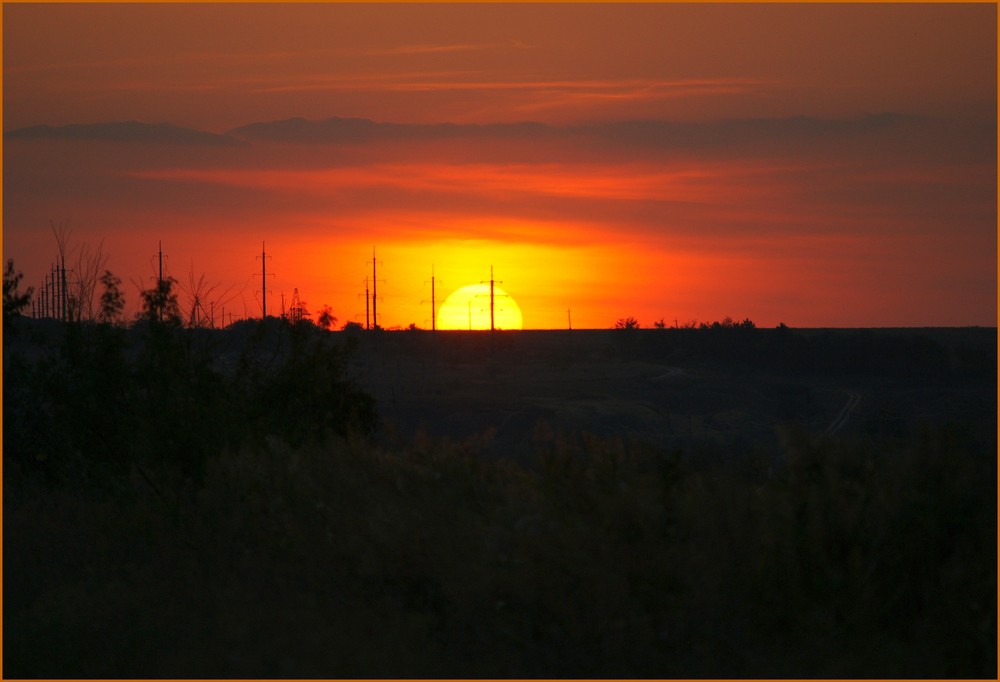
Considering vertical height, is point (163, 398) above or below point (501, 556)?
above

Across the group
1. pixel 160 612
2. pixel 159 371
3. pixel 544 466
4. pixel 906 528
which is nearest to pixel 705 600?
pixel 906 528

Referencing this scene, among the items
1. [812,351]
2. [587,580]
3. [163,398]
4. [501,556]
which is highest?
[812,351]

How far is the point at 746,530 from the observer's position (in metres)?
8.47

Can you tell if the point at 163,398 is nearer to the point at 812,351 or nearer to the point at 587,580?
the point at 587,580

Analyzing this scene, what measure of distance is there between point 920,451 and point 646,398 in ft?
160

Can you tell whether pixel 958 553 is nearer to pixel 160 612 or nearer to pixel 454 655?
pixel 454 655

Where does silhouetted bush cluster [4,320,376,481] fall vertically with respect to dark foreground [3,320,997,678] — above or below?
above

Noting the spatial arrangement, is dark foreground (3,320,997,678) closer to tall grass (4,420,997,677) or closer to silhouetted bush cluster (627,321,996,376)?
tall grass (4,420,997,677)

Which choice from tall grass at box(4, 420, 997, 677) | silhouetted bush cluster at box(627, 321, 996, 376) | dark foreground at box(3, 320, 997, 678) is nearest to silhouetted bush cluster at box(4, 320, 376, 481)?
dark foreground at box(3, 320, 997, 678)

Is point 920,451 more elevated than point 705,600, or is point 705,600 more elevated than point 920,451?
point 920,451

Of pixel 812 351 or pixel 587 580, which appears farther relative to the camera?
pixel 812 351

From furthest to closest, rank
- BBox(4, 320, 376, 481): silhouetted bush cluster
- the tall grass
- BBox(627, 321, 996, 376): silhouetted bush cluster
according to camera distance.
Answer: BBox(627, 321, 996, 376): silhouetted bush cluster < BBox(4, 320, 376, 481): silhouetted bush cluster < the tall grass

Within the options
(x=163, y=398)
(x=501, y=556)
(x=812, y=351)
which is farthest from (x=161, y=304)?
(x=812, y=351)

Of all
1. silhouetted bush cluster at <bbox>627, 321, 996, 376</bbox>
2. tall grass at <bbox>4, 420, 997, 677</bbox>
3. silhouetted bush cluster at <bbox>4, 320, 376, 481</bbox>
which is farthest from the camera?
silhouetted bush cluster at <bbox>627, 321, 996, 376</bbox>
